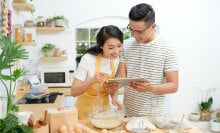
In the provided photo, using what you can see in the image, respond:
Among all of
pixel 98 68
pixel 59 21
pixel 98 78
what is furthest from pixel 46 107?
pixel 59 21

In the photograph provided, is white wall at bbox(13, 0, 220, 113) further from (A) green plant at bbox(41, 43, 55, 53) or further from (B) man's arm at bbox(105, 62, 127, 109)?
(B) man's arm at bbox(105, 62, 127, 109)

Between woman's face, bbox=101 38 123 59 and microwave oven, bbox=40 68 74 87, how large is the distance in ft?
7.72

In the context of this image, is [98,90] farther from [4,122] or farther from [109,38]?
[4,122]

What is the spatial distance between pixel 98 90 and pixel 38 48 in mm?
2710

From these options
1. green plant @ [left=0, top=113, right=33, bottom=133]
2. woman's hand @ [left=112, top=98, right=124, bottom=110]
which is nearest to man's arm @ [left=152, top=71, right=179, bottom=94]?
woman's hand @ [left=112, top=98, right=124, bottom=110]

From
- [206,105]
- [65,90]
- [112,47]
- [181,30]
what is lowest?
[206,105]

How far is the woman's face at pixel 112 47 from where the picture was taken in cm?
198

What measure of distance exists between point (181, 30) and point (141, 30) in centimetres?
308

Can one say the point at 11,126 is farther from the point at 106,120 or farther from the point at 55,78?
the point at 55,78

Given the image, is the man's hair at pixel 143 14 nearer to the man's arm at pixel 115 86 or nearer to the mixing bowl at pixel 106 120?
the man's arm at pixel 115 86

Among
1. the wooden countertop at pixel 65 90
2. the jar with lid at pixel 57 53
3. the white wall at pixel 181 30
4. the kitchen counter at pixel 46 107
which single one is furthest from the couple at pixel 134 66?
the white wall at pixel 181 30

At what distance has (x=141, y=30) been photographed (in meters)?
1.91

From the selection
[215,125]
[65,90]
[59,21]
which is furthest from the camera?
[215,125]

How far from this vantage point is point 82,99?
216cm
